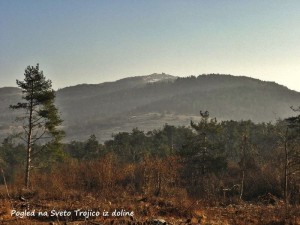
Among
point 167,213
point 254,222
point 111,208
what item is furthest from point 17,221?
point 254,222

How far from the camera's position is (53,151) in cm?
3103

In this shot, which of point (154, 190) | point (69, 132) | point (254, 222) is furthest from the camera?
point (69, 132)

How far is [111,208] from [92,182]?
13.8 meters

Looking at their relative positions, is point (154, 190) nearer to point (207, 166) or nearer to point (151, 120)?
point (207, 166)

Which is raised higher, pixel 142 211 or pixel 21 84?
pixel 21 84

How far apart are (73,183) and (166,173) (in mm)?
10854

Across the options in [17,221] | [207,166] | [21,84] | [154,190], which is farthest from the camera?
[207,166]

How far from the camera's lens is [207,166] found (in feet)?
131

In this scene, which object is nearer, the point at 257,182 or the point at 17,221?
the point at 17,221

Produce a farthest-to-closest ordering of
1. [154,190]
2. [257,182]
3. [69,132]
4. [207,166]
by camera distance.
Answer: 1. [69,132]
2. [207,166]
3. [257,182]
4. [154,190]

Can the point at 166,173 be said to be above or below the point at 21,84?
below

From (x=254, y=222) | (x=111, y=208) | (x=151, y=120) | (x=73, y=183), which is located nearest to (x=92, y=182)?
(x=73, y=183)

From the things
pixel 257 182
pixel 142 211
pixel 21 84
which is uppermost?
pixel 21 84

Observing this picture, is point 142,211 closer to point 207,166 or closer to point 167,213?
point 167,213
